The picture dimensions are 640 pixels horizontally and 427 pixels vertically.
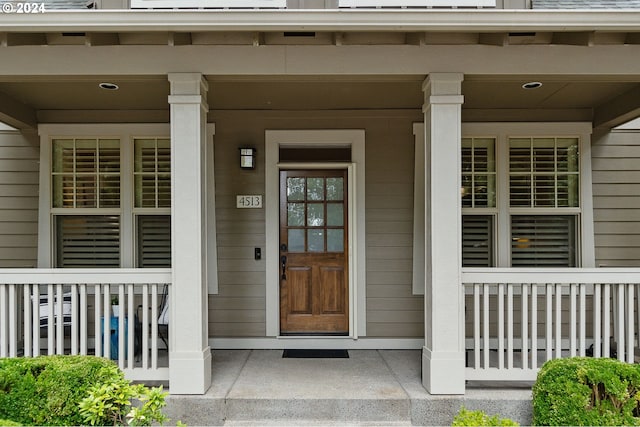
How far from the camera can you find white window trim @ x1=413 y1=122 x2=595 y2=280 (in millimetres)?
4273

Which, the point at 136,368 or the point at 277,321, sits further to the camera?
the point at 277,321

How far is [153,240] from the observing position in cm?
437

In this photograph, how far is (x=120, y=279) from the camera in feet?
10.1

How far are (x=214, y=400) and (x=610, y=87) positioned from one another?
13.6 ft

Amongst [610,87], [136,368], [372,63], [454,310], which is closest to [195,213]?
[136,368]

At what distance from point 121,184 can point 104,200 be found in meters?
0.25

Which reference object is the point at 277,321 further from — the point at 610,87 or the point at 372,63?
the point at 610,87

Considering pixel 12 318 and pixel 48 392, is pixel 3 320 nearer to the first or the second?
pixel 12 318

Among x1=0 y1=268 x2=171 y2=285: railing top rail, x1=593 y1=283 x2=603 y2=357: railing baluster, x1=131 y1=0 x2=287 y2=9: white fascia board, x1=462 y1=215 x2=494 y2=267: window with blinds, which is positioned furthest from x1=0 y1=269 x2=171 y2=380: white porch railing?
x1=593 y1=283 x2=603 y2=357: railing baluster

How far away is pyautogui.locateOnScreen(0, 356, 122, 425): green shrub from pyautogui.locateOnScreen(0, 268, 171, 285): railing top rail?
662 mm

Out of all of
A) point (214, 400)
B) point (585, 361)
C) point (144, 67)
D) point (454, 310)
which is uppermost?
point (144, 67)

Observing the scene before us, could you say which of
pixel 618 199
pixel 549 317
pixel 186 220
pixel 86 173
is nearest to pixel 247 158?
pixel 186 220

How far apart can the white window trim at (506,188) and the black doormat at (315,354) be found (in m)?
0.98

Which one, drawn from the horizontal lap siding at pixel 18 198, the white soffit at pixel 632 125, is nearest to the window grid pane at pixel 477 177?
the white soffit at pixel 632 125
